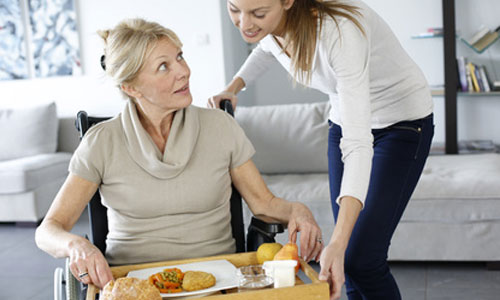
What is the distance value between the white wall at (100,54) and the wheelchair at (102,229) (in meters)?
2.73

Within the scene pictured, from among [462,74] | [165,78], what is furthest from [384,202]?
[462,74]

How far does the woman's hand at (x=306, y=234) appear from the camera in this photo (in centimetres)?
147

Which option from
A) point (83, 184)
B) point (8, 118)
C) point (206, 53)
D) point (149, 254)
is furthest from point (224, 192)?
point (8, 118)

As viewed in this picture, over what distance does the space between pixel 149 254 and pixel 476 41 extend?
364cm

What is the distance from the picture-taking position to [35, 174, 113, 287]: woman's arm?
132 centimetres

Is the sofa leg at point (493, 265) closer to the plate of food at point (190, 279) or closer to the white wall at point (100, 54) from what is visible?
the plate of food at point (190, 279)

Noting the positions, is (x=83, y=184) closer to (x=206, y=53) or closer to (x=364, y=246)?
(x=364, y=246)

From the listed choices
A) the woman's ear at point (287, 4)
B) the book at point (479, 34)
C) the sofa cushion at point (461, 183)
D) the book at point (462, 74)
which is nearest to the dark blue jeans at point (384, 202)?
the woman's ear at point (287, 4)

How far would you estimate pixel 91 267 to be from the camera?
1.32 m

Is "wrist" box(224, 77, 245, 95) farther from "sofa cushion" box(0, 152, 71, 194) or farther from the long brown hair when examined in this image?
"sofa cushion" box(0, 152, 71, 194)

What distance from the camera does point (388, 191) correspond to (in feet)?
5.09

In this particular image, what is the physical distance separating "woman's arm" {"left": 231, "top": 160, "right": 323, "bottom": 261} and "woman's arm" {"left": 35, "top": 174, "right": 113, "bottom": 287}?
431 mm

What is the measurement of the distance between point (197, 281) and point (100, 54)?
14.2 ft

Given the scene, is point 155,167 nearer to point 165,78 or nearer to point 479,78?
point 165,78
